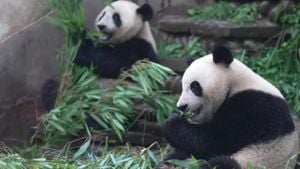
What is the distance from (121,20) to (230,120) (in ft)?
10.4

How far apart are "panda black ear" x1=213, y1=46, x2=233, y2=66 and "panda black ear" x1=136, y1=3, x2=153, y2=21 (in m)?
2.83

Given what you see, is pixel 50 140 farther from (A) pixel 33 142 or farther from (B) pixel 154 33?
(B) pixel 154 33

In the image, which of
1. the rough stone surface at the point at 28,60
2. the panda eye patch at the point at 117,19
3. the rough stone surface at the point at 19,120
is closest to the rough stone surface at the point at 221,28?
the panda eye patch at the point at 117,19

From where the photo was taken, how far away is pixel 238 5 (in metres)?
8.06

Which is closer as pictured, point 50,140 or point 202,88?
point 202,88

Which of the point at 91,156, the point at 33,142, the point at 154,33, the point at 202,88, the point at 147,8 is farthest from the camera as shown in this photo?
the point at 154,33

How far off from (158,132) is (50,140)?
35.5 inches

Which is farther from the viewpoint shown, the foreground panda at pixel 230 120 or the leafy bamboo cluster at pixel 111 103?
the leafy bamboo cluster at pixel 111 103

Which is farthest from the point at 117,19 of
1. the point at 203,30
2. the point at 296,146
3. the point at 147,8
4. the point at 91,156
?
the point at 296,146

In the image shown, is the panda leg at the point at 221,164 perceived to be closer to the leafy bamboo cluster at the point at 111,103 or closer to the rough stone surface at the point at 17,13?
the leafy bamboo cluster at the point at 111,103

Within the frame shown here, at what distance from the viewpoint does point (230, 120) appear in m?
5.31

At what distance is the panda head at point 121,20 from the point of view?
Answer: 8195mm

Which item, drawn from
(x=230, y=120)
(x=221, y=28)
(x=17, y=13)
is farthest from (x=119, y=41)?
(x=230, y=120)

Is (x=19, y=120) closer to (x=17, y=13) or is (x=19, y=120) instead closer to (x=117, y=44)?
(x=17, y=13)
